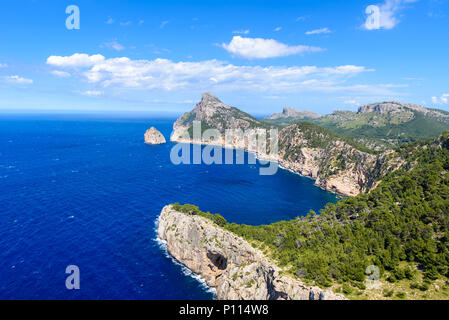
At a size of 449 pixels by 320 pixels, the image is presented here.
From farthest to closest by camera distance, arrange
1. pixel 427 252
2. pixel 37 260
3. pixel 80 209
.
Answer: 1. pixel 80 209
2. pixel 37 260
3. pixel 427 252

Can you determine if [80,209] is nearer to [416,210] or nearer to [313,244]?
[313,244]

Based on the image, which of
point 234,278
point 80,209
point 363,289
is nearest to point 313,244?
point 363,289

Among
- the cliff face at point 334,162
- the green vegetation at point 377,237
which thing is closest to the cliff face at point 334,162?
the cliff face at point 334,162

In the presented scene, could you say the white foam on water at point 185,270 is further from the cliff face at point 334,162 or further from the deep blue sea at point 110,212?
the cliff face at point 334,162

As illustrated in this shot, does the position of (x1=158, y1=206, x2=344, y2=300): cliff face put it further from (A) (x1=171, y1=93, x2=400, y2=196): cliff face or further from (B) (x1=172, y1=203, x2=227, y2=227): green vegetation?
(A) (x1=171, y1=93, x2=400, y2=196): cliff face

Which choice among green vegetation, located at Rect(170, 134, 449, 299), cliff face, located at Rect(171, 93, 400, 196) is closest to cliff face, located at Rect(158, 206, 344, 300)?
green vegetation, located at Rect(170, 134, 449, 299)

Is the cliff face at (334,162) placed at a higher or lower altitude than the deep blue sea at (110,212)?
higher

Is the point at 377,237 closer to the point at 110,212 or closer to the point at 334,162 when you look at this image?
the point at 110,212
